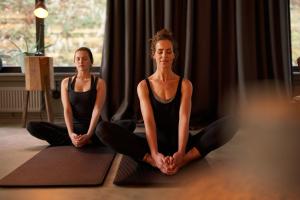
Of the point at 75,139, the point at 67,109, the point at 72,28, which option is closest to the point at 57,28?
the point at 72,28

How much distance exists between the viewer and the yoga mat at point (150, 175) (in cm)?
168

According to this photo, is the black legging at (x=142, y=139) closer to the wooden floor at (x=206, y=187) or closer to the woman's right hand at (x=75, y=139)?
the wooden floor at (x=206, y=187)

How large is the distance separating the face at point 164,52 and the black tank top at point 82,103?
67cm

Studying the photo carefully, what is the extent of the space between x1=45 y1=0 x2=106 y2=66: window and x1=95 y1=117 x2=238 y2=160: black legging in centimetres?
186

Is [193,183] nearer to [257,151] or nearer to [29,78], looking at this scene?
[257,151]

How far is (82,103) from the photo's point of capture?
7.90 feet

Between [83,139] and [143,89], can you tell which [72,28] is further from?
[143,89]

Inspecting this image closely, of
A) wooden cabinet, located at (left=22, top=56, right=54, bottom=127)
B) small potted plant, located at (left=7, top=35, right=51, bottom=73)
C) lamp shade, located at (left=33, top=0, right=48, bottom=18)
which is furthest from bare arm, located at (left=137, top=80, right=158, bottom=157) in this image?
small potted plant, located at (left=7, top=35, right=51, bottom=73)

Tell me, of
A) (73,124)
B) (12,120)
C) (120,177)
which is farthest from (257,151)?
(12,120)

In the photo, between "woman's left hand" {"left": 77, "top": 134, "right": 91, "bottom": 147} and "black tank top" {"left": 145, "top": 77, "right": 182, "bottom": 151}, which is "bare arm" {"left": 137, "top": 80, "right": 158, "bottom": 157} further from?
"woman's left hand" {"left": 77, "top": 134, "right": 91, "bottom": 147}

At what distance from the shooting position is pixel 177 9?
320 cm

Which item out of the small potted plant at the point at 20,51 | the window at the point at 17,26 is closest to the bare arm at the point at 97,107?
the small potted plant at the point at 20,51

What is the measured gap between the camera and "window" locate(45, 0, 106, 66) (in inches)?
141

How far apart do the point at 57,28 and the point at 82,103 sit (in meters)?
1.47
